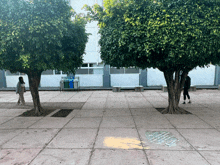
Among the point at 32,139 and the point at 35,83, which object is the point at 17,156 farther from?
the point at 35,83

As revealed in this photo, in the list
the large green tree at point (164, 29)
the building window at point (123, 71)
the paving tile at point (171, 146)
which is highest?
the large green tree at point (164, 29)

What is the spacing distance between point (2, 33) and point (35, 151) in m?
3.85

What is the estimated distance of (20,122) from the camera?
19.1 ft

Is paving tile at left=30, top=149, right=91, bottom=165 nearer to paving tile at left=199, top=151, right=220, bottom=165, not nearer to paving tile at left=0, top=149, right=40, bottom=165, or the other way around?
paving tile at left=0, top=149, right=40, bottom=165

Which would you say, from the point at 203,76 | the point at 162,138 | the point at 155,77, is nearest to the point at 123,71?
the point at 155,77

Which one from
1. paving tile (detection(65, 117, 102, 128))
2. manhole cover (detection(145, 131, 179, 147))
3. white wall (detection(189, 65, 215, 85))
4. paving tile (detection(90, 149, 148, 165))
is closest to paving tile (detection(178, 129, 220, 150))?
manhole cover (detection(145, 131, 179, 147))

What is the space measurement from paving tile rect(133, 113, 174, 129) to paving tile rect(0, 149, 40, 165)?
11.0 ft

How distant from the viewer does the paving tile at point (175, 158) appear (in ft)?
10.4

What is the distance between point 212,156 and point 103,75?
41.5ft

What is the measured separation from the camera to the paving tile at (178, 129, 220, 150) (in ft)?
12.5

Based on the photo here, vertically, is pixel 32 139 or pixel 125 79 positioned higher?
pixel 125 79

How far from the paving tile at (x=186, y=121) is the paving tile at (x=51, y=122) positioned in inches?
159

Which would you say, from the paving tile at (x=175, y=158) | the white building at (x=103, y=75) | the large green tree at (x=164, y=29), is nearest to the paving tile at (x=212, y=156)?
the paving tile at (x=175, y=158)

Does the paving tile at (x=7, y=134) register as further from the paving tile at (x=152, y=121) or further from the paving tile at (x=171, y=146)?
the paving tile at (x=152, y=121)
